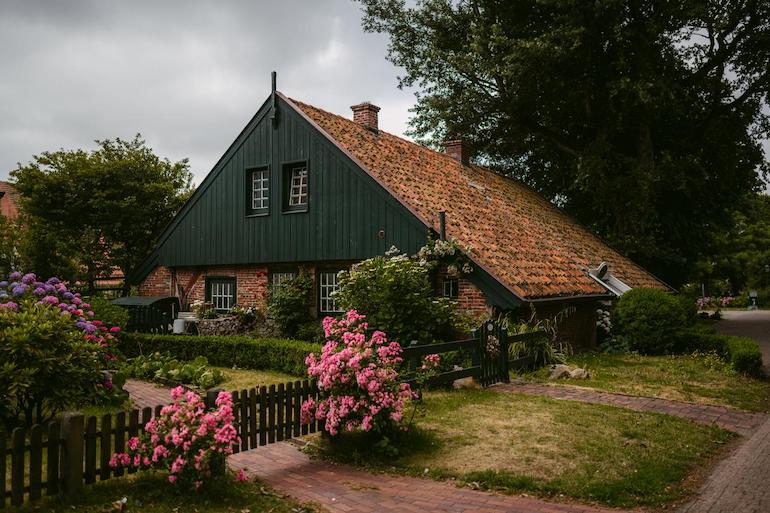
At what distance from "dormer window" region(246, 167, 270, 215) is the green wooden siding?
17 centimetres

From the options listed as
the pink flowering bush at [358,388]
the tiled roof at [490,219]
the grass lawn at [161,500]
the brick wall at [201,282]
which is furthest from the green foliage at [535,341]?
the brick wall at [201,282]

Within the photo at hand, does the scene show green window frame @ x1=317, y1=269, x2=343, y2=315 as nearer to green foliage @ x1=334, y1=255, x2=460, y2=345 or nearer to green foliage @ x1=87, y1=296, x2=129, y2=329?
green foliage @ x1=334, y1=255, x2=460, y2=345

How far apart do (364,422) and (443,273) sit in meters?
7.94

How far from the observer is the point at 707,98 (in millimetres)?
25141

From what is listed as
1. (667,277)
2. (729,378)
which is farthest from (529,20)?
A: (729,378)

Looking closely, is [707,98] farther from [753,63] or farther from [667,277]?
[667,277]

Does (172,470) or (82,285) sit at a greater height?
(82,285)

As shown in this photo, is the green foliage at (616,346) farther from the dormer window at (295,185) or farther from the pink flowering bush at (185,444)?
the pink flowering bush at (185,444)

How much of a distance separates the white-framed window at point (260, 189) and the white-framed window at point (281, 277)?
2.12 m

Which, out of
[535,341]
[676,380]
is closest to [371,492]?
[535,341]

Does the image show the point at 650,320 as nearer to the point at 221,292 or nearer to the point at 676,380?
the point at 676,380

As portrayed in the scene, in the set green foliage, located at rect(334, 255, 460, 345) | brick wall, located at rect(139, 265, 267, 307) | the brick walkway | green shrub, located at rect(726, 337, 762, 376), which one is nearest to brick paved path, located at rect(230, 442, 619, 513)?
the brick walkway

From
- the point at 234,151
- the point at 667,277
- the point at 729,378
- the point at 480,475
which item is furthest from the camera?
→ the point at 667,277

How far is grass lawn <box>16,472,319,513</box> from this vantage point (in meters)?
5.69
